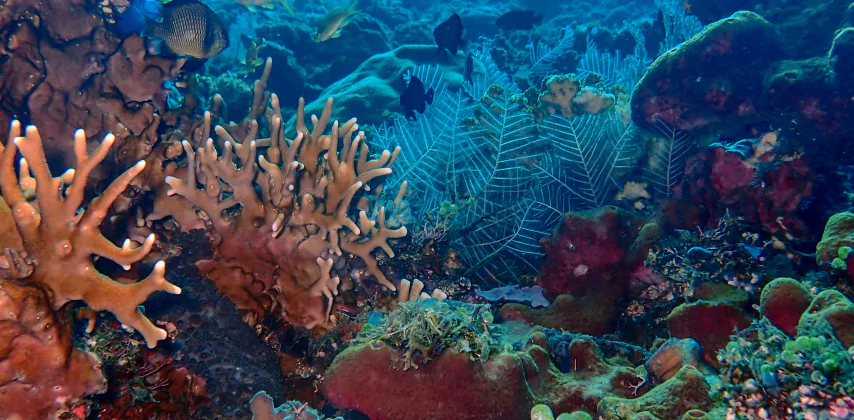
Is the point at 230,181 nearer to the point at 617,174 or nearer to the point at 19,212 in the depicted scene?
the point at 19,212

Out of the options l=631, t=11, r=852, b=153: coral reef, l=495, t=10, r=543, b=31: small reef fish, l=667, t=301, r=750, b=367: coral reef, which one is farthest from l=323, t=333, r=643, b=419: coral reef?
l=495, t=10, r=543, b=31: small reef fish

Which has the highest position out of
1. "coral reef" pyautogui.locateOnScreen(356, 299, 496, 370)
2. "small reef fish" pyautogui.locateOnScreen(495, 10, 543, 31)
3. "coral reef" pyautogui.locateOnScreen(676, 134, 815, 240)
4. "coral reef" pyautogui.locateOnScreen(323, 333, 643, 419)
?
"small reef fish" pyautogui.locateOnScreen(495, 10, 543, 31)

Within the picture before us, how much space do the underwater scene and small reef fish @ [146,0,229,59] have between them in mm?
27

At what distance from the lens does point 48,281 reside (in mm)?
1916

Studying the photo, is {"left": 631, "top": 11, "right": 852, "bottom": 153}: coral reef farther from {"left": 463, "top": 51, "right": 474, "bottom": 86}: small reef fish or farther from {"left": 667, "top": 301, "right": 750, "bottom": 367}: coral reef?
{"left": 667, "top": 301, "right": 750, "bottom": 367}: coral reef

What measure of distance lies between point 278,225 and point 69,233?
1.30 meters

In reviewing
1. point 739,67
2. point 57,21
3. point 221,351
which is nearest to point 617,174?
point 739,67

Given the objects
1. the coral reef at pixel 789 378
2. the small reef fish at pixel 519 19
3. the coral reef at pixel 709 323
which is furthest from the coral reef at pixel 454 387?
the small reef fish at pixel 519 19

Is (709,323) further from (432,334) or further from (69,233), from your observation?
(69,233)

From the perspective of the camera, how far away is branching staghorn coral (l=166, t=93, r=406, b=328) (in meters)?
3.12

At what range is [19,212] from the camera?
5.89ft

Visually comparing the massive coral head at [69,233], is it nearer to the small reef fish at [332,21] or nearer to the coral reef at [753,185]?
the coral reef at [753,185]

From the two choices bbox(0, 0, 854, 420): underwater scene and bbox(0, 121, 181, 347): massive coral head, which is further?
bbox(0, 0, 854, 420): underwater scene

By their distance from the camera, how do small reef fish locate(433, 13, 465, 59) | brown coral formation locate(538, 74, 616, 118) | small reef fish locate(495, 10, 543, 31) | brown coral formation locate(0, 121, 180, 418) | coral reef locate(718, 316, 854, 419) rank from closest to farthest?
coral reef locate(718, 316, 854, 419), brown coral formation locate(0, 121, 180, 418), small reef fish locate(433, 13, 465, 59), brown coral formation locate(538, 74, 616, 118), small reef fish locate(495, 10, 543, 31)
